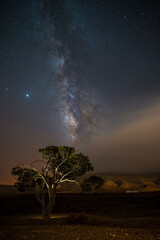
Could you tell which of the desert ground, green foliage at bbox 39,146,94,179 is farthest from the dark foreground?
green foliage at bbox 39,146,94,179

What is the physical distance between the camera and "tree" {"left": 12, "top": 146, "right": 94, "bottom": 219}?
2430 cm

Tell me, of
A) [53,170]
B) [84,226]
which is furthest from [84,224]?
[53,170]

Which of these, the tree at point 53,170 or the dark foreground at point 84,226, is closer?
the dark foreground at point 84,226

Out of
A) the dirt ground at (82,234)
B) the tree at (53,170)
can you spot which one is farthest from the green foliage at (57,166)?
the dirt ground at (82,234)

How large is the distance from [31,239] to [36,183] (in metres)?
18.3

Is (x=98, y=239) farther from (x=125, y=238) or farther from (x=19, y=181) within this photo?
(x=19, y=181)

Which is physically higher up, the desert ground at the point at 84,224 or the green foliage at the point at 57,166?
the green foliage at the point at 57,166

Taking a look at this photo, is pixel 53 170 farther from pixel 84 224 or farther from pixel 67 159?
pixel 84 224

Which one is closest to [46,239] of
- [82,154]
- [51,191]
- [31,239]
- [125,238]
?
[31,239]

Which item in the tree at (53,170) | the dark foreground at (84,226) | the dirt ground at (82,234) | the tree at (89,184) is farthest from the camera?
the tree at (89,184)

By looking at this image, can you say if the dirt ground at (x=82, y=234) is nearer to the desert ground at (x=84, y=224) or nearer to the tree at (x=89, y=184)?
the desert ground at (x=84, y=224)

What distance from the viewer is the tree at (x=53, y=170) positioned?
957 inches

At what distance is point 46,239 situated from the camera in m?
10.1

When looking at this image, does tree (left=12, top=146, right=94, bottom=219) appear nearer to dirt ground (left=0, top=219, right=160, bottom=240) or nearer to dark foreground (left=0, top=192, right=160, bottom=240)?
dark foreground (left=0, top=192, right=160, bottom=240)
